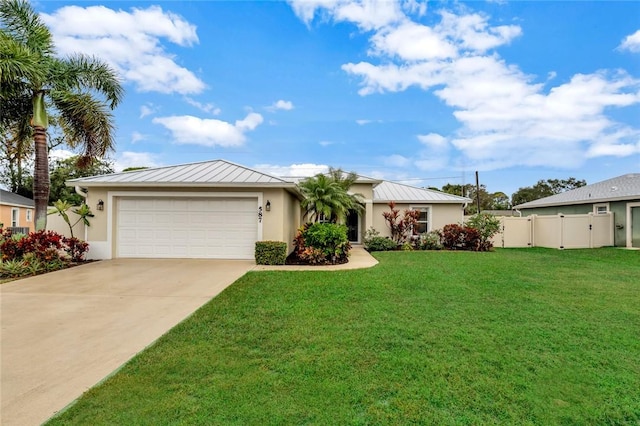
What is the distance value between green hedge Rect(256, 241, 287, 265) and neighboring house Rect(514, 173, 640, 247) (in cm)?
1697

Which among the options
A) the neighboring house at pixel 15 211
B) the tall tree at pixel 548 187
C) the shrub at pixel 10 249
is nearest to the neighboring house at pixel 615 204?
the shrub at pixel 10 249

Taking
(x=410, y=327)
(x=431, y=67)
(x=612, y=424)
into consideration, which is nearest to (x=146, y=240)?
(x=410, y=327)

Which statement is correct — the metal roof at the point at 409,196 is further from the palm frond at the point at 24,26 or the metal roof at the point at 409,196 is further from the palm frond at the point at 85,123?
the palm frond at the point at 24,26

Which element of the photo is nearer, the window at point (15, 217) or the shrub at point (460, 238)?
the shrub at point (460, 238)

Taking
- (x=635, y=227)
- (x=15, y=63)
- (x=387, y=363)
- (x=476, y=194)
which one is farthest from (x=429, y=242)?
(x=476, y=194)

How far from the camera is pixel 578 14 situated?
11.7 m

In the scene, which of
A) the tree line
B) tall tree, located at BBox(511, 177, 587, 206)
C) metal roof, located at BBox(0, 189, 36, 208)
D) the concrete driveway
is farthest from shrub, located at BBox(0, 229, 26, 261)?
tall tree, located at BBox(511, 177, 587, 206)

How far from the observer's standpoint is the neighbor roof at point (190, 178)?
427 inches

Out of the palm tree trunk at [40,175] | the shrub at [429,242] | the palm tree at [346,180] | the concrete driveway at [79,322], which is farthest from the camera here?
the shrub at [429,242]

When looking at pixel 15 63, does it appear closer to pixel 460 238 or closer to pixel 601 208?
pixel 460 238

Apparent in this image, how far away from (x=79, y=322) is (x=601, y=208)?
22.7 meters

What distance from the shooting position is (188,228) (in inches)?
450

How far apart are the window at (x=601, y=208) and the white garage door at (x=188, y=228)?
18118mm

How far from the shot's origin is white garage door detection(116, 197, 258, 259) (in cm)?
1140
